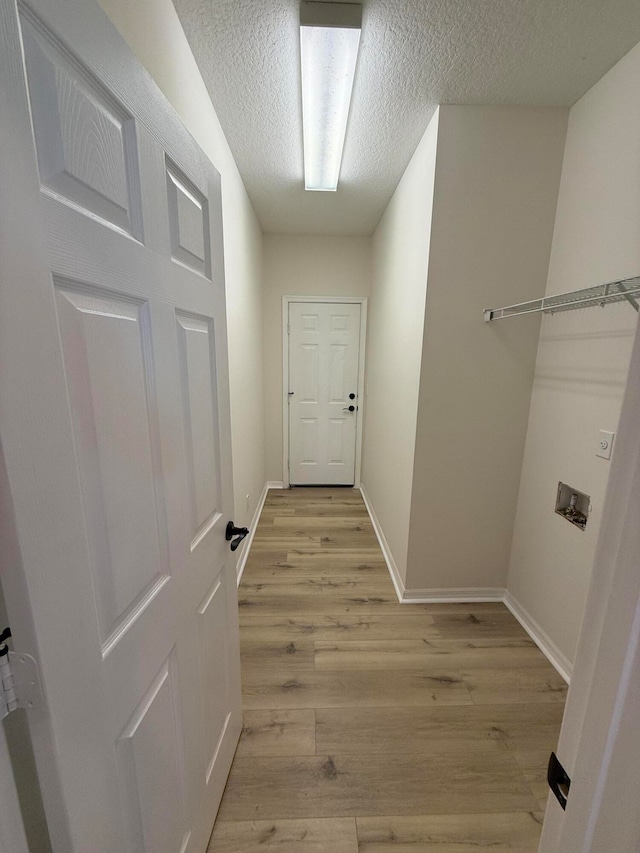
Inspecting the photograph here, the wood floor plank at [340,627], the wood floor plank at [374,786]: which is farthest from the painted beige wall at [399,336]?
the wood floor plank at [374,786]

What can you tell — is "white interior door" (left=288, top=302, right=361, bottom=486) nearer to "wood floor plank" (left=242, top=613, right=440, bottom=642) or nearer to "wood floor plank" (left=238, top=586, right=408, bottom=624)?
"wood floor plank" (left=238, top=586, right=408, bottom=624)

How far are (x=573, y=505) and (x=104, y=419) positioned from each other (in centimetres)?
197

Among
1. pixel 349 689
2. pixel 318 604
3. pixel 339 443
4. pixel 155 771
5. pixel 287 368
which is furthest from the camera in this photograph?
pixel 339 443

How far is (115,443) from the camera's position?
0.57 m

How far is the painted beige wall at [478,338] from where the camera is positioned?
1.62m

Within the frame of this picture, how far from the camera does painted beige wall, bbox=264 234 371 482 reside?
3.26 m

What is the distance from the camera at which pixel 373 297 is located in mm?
3213

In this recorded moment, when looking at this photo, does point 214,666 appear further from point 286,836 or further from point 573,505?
point 573,505

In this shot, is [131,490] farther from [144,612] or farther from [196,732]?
[196,732]

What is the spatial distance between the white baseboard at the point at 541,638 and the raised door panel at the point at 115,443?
186cm

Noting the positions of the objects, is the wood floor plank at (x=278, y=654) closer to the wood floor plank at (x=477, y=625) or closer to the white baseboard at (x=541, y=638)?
the wood floor plank at (x=477, y=625)

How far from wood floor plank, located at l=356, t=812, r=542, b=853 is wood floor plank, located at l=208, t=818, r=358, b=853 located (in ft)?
0.19

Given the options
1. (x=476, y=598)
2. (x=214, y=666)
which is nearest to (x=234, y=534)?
(x=214, y=666)

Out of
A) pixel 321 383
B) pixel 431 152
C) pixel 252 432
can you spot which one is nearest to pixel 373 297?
pixel 321 383
